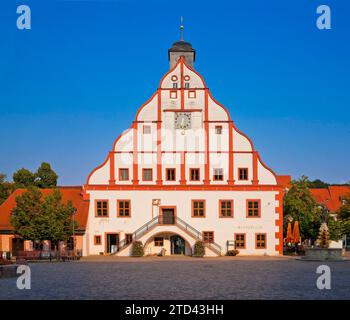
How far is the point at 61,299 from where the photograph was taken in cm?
1848

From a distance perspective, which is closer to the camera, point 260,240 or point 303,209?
point 260,240

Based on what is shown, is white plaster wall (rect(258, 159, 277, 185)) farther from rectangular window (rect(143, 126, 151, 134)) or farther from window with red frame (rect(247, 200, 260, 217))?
rectangular window (rect(143, 126, 151, 134))

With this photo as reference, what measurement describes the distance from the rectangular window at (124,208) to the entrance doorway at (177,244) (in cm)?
433

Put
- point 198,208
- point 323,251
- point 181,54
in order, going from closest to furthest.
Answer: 1. point 323,251
2. point 198,208
3. point 181,54

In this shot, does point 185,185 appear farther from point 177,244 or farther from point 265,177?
point 265,177

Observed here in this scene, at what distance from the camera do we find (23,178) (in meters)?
71.2

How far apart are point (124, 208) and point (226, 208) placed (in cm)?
856

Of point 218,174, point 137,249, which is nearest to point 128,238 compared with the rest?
point 137,249

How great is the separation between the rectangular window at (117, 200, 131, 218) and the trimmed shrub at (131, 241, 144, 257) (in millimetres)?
3012

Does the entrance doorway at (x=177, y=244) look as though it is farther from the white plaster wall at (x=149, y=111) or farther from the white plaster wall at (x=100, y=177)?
the white plaster wall at (x=149, y=111)

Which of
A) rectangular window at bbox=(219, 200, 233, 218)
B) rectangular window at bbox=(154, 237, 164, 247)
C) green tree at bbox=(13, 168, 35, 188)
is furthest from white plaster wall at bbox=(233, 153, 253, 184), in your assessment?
green tree at bbox=(13, 168, 35, 188)

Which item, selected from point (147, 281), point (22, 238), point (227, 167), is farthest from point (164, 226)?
point (147, 281)

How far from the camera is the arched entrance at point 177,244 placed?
164 ft
